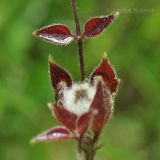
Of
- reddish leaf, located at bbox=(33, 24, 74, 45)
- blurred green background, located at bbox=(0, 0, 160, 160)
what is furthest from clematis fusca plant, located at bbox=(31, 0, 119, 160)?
blurred green background, located at bbox=(0, 0, 160, 160)

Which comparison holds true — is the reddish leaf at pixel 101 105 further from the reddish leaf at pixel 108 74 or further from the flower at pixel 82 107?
the reddish leaf at pixel 108 74

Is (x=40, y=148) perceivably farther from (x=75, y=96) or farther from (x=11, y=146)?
(x=75, y=96)

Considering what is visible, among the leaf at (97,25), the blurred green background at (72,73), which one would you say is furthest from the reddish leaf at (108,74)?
the blurred green background at (72,73)

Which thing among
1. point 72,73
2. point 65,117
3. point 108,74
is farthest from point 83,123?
point 72,73

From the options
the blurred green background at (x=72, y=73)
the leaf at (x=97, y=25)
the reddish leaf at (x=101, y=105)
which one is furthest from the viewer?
the blurred green background at (x=72, y=73)

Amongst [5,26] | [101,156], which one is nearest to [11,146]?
[101,156]

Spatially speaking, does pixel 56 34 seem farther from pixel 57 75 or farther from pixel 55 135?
pixel 55 135
